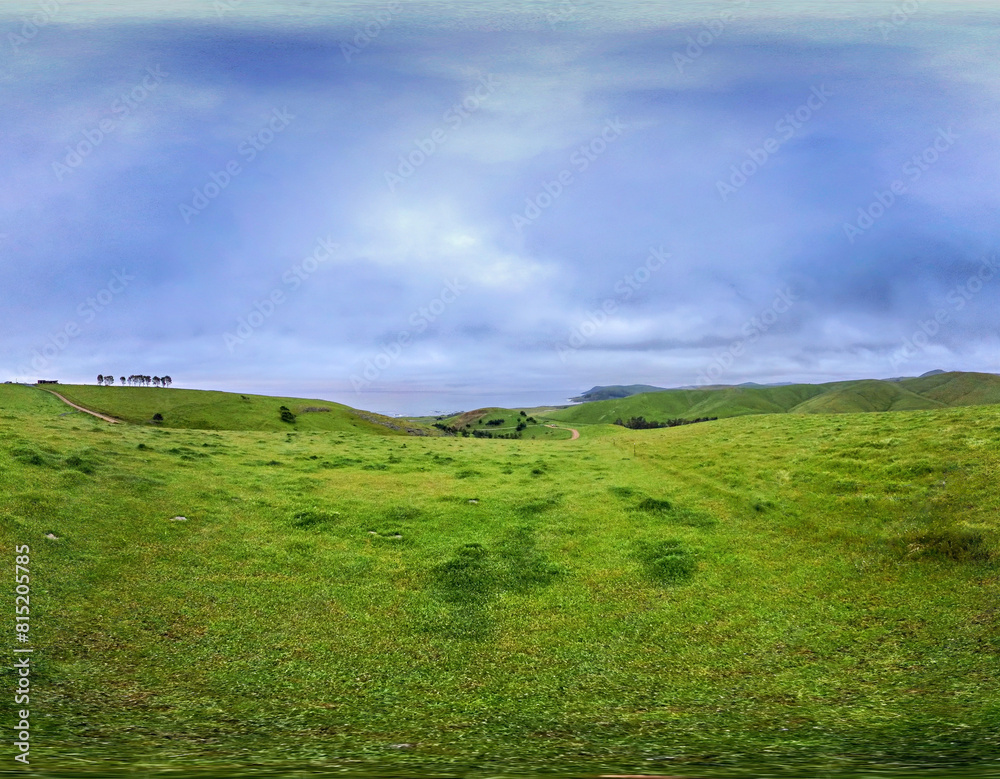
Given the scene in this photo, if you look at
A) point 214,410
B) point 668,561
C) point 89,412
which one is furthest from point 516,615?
point 89,412

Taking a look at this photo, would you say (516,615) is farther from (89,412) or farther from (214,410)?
(89,412)

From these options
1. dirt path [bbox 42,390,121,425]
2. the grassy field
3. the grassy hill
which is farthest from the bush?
dirt path [bbox 42,390,121,425]

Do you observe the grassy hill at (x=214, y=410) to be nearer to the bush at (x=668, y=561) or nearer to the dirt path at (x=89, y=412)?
the dirt path at (x=89, y=412)

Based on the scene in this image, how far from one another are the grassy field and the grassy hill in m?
75.9

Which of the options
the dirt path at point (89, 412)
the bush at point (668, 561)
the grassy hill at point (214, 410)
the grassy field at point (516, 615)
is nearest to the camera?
the grassy field at point (516, 615)

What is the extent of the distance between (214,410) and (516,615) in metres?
106

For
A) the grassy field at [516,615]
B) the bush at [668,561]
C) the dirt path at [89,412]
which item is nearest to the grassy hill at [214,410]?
the dirt path at [89,412]

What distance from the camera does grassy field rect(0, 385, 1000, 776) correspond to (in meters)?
8.20

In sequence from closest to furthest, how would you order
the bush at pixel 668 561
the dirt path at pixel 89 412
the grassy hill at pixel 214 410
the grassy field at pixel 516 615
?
the grassy field at pixel 516 615 → the bush at pixel 668 561 → the dirt path at pixel 89 412 → the grassy hill at pixel 214 410

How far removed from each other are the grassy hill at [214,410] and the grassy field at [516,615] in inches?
2989

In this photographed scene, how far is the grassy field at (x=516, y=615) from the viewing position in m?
8.20

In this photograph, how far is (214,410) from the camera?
334 feet

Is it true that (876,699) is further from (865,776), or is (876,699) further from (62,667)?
(62,667)

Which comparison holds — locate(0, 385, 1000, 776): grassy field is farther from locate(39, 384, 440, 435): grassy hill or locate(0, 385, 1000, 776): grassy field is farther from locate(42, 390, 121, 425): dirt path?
locate(42, 390, 121, 425): dirt path
